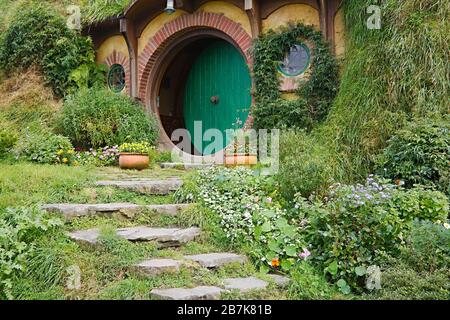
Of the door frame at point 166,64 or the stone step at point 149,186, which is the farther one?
the door frame at point 166,64

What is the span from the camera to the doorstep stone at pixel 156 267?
11.4ft

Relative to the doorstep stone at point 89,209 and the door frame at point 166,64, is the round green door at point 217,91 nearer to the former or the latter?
the door frame at point 166,64

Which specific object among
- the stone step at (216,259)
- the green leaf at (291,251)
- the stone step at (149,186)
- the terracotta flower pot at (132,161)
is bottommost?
the stone step at (216,259)

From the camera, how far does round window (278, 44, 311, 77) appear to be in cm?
706

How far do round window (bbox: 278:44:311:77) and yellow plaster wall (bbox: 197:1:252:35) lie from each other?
825mm

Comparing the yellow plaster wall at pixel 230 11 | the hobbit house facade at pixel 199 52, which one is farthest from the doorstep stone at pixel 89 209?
the yellow plaster wall at pixel 230 11

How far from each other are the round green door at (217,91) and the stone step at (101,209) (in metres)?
3.70

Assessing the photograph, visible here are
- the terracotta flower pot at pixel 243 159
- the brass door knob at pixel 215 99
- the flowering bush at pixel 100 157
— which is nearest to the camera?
the terracotta flower pot at pixel 243 159

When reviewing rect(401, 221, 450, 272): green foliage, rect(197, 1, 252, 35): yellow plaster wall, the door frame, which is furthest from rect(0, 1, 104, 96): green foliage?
rect(401, 221, 450, 272): green foliage

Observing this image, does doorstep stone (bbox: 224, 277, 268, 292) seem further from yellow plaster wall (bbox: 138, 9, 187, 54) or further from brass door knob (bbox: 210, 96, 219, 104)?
yellow plaster wall (bbox: 138, 9, 187, 54)

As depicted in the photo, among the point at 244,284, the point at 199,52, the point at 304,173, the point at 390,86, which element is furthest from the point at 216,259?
the point at 199,52

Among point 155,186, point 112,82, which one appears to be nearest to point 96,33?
point 112,82

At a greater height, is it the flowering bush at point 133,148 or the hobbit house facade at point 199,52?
the hobbit house facade at point 199,52
